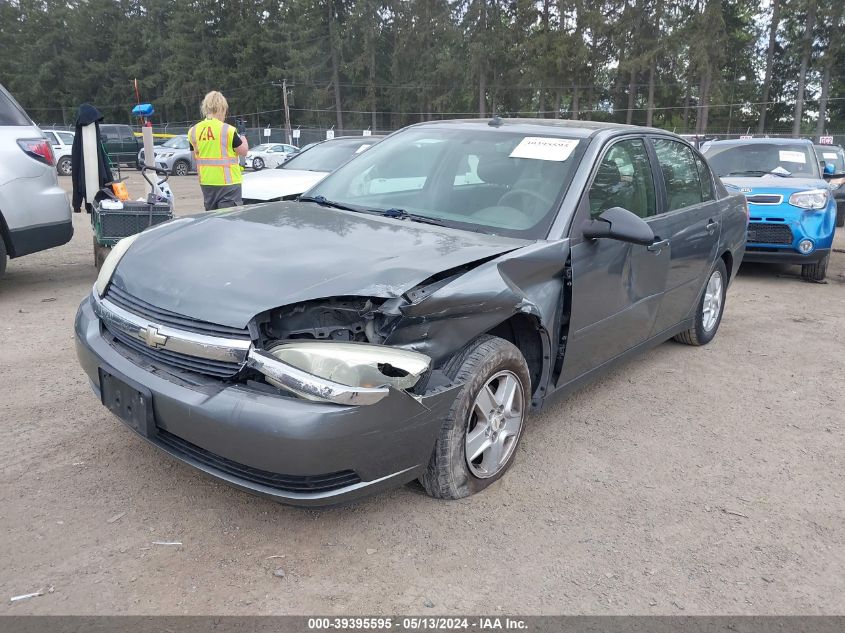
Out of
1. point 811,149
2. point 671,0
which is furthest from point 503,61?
point 811,149

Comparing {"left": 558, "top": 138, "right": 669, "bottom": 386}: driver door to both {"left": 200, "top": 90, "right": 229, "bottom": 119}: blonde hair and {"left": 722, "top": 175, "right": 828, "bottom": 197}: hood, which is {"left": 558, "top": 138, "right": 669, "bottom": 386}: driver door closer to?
{"left": 722, "top": 175, "right": 828, "bottom": 197}: hood

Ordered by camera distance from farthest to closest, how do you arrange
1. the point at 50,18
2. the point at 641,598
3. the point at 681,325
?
the point at 50,18
the point at 681,325
the point at 641,598

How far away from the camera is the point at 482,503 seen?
3.03 metres

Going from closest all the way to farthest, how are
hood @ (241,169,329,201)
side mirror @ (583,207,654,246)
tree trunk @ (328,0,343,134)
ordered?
1. side mirror @ (583,207,654,246)
2. hood @ (241,169,329,201)
3. tree trunk @ (328,0,343,134)

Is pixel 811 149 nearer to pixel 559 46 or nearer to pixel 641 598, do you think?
pixel 641 598

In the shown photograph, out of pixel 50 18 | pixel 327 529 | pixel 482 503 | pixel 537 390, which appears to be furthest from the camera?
pixel 50 18

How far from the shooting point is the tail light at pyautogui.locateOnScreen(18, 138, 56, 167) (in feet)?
19.9

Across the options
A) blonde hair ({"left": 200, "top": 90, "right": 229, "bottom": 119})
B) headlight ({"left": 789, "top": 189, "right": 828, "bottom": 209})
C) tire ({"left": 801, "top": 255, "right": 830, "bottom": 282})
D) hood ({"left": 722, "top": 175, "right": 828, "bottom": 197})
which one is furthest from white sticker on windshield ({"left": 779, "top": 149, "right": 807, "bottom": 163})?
blonde hair ({"left": 200, "top": 90, "right": 229, "bottom": 119})

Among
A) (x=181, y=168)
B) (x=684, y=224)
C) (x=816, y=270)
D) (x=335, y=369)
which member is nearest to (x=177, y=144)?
(x=181, y=168)

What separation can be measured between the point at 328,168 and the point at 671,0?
4600 centimetres

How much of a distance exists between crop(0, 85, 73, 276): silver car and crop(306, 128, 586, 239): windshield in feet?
11.1

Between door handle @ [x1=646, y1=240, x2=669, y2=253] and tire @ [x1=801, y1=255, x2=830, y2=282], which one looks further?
tire @ [x1=801, y1=255, x2=830, y2=282]

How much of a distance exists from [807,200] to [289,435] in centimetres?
779

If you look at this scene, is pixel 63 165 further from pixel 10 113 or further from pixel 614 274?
pixel 614 274
